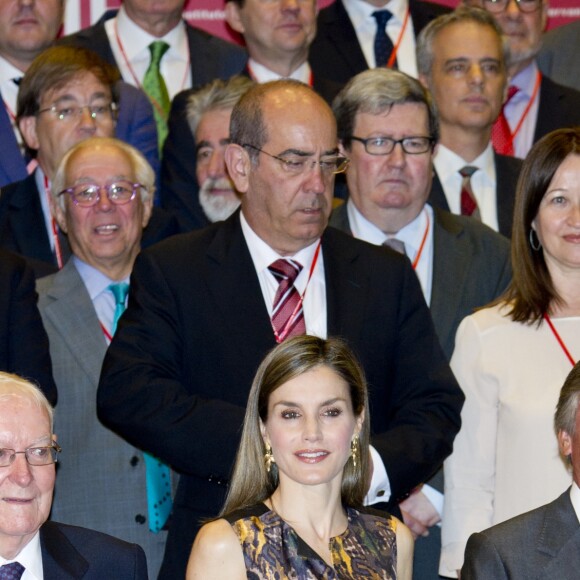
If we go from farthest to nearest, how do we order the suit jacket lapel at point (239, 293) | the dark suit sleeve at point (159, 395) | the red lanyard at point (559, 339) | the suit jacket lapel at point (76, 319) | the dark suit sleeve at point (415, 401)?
the suit jacket lapel at point (76, 319) < the red lanyard at point (559, 339) < the suit jacket lapel at point (239, 293) < the dark suit sleeve at point (415, 401) < the dark suit sleeve at point (159, 395)

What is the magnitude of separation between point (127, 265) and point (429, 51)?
71.6 inches

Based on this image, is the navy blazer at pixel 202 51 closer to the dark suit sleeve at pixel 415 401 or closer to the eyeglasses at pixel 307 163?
the eyeglasses at pixel 307 163

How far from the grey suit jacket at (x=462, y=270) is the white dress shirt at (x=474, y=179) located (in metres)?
0.66

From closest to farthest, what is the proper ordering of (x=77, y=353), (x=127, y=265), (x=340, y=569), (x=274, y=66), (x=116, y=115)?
(x=340, y=569), (x=77, y=353), (x=127, y=265), (x=116, y=115), (x=274, y=66)

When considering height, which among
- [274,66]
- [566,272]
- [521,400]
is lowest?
[521,400]

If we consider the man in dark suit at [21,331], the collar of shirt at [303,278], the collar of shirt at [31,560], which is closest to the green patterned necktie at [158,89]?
the man in dark suit at [21,331]

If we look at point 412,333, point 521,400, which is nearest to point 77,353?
point 412,333

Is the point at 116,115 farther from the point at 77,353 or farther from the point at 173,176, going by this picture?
the point at 77,353

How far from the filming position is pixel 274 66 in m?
6.91

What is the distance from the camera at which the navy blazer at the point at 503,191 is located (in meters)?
6.24

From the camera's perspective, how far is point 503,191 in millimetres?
6367

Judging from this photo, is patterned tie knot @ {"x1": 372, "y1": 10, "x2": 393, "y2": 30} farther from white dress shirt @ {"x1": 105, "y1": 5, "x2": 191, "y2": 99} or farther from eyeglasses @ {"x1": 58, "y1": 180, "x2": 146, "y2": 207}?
eyeglasses @ {"x1": 58, "y1": 180, "x2": 146, "y2": 207}

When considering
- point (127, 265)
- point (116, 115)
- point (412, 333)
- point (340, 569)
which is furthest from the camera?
point (116, 115)

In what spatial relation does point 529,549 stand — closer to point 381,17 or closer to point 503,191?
point 503,191
